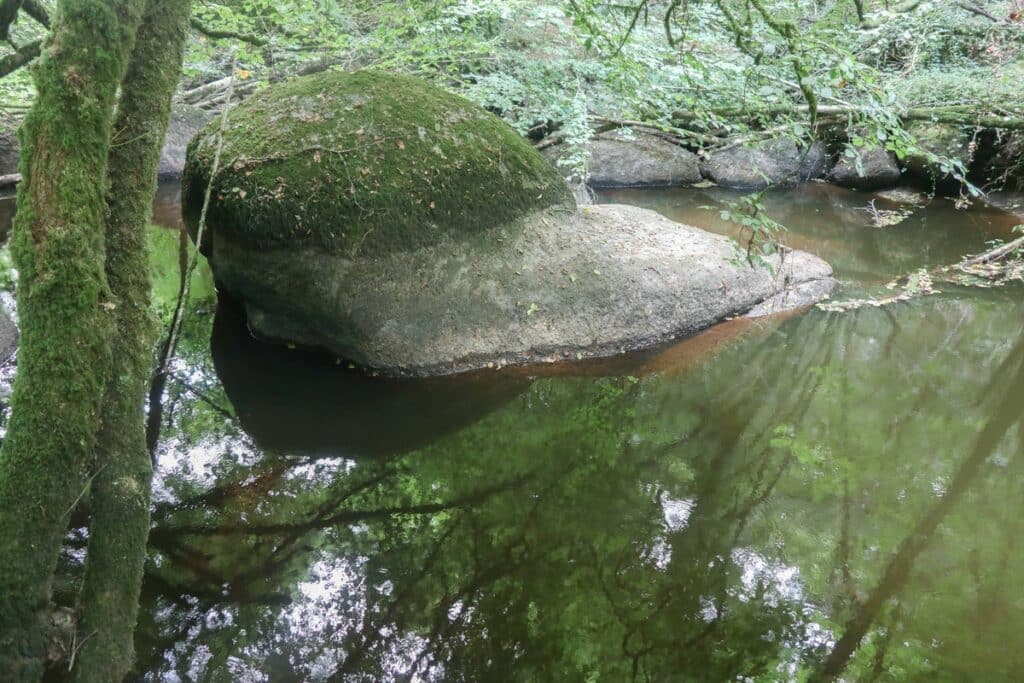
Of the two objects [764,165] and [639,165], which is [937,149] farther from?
[639,165]

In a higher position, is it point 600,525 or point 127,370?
point 127,370

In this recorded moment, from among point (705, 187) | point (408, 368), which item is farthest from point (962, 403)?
point (705, 187)

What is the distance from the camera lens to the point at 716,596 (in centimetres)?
346

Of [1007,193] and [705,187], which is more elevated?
[705,187]

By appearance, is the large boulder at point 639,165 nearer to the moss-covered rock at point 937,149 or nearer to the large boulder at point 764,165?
the large boulder at point 764,165

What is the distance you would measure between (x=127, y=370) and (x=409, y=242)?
122 inches

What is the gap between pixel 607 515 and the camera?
410 cm

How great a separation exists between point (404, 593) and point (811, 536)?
2319mm

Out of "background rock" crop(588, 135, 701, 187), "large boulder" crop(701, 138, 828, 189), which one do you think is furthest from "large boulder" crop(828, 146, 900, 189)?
"background rock" crop(588, 135, 701, 187)

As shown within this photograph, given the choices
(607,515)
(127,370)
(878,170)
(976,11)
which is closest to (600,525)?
(607,515)

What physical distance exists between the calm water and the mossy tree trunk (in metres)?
0.50

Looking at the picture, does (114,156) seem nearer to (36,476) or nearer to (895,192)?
(36,476)

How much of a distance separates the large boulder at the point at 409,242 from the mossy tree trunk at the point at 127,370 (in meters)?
2.42

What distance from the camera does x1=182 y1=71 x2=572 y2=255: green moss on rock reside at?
5246 mm
